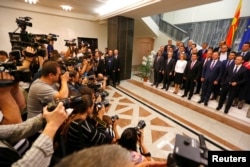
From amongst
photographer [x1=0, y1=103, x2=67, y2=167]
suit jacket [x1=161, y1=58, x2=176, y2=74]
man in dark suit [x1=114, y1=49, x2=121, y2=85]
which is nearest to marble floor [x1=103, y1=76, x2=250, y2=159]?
suit jacket [x1=161, y1=58, x2=176, y2=74]

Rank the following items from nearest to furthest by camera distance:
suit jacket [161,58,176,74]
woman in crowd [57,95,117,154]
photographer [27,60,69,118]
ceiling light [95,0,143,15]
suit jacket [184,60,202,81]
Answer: woman in crowd [57,95,117,154] < photographer [27,60,69,118] < suit jacket [184,60,202,81] < ceiling light [95,0,143,15] < suit jacket [161,58,176,74]

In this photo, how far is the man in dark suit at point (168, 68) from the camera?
16.3 ft

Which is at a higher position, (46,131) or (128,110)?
(46,131)

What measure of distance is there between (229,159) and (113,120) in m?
1.18

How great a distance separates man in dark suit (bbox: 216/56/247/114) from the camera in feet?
11.1

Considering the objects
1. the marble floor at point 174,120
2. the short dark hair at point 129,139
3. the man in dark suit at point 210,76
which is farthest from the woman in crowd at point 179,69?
the short dark hair at point 129,139

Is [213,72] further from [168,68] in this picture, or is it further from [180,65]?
[168,68]

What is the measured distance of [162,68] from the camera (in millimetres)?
5266

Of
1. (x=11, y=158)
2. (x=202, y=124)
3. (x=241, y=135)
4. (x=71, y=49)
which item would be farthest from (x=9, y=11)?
(x=241, y=135)

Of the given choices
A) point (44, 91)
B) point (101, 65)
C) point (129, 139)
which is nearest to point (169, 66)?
point (101, 65)

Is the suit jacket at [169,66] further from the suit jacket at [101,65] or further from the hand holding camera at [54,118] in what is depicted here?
the hand holding camera at [54,118]

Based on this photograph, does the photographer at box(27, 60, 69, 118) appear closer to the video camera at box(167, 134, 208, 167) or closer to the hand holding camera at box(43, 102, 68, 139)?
the hand holding camera at box(43, 102, 68, 139)

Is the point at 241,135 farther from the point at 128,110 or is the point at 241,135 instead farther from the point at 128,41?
the point at 128,41

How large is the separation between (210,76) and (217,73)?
0.18m
